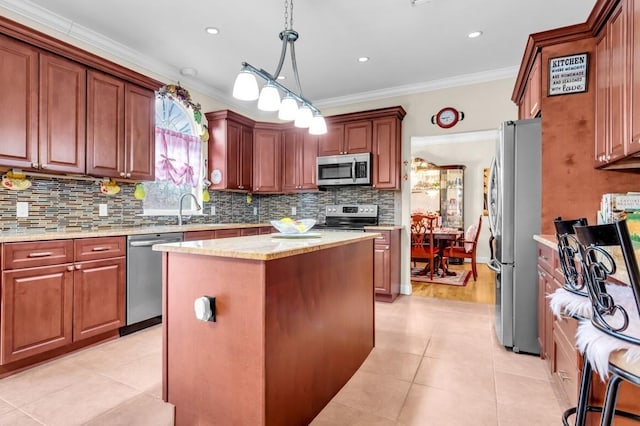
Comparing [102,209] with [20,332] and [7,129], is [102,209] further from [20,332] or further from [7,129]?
[20,332]

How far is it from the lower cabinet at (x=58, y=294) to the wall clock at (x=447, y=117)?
12.4ft

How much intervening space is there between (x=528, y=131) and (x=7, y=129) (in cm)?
377

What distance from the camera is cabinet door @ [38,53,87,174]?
2455mm

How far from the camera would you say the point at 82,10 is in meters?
2.68

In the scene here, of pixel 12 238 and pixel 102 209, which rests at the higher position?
pixel 102 209

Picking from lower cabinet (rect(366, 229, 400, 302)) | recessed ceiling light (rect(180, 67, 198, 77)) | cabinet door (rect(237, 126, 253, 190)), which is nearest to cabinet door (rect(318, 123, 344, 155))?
cabinet door (rect(237, 126, 253, 190))

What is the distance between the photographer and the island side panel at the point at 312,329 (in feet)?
4.59

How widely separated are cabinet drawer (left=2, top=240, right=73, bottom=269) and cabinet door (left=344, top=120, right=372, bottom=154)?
3.20 m

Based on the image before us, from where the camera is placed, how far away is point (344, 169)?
14.3ft

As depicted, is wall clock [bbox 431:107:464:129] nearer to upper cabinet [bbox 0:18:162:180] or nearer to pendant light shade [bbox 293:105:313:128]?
pendant light shade [bbox 293:105:313:128]

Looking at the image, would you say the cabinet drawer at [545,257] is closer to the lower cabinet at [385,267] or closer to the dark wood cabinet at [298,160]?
the lower cabinet at [385,267]

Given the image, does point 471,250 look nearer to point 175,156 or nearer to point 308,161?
point 308,161

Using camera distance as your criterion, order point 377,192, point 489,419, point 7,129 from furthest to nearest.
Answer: point 377,192 → point 7,129 → point 489,419

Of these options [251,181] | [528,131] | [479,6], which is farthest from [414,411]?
[251,181]
